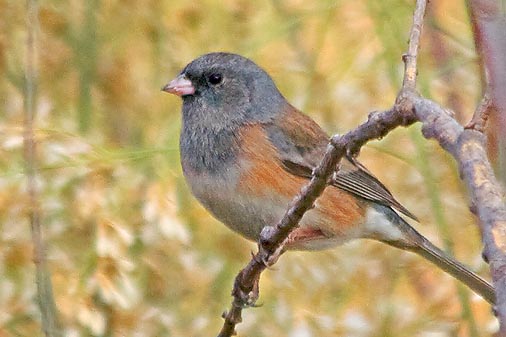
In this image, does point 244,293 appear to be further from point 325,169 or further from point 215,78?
point 215,78

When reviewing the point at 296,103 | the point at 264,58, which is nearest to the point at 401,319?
the point at 296,103

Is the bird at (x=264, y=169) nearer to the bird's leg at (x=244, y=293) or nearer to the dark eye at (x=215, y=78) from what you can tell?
the dark eye at (x=215, y=78)

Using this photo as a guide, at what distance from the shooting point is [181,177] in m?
2.51

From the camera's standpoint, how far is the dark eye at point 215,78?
2.55 meters

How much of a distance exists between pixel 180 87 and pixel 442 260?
88 centimetres

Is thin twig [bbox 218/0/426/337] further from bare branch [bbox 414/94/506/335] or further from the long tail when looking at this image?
the long tail

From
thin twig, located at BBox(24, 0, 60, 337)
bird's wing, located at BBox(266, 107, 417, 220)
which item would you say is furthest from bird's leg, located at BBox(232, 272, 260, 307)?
bird's wing, located at BBox(266, 107, 417, 220)

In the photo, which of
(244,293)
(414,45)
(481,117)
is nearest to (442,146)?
(481,117)

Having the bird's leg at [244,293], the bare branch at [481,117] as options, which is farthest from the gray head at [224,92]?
the bare branch at [481,117]

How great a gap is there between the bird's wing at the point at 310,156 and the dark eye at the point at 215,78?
21 cm

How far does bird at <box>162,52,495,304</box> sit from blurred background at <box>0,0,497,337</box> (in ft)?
0.22

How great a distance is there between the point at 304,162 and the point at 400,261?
40 centimetres

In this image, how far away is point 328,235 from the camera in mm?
2398

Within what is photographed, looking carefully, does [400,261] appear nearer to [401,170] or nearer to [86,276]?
[401,170]
